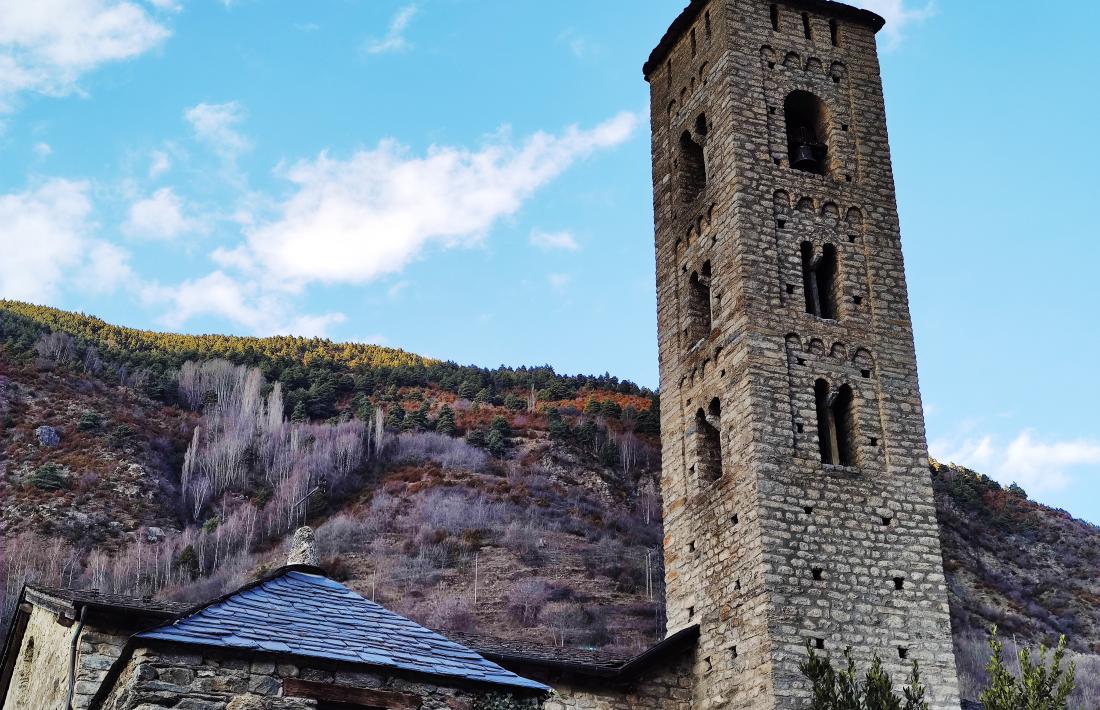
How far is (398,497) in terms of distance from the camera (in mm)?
56906

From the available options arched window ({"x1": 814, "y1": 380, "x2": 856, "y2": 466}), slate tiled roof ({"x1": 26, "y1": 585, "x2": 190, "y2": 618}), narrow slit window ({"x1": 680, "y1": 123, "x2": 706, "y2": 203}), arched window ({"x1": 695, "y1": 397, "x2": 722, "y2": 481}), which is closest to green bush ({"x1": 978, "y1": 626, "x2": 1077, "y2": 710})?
A: arched window ({"x1": 814, "y1": 380, "x2": 856, "y2": 466})

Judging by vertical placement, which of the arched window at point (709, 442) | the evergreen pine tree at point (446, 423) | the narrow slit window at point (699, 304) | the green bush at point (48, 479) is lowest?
the arched window at point (709, 442)

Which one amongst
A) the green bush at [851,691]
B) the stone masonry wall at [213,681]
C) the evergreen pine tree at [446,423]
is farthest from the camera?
the evergreen pine tree at [446,423]

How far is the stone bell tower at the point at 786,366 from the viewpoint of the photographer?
51.5 ft

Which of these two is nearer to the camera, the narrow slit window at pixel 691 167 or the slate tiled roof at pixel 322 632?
the slate tiled roof at pixel 322 632

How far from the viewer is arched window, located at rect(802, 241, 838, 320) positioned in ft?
60.7

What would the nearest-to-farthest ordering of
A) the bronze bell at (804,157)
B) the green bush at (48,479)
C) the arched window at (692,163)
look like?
the bronze bell at (804,157) < the arched window at (692,163) < the green bush at (48,479)

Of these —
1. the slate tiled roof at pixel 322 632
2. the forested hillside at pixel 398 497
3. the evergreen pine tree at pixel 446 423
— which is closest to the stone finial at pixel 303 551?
the slate tiled roof at pixel 322 632

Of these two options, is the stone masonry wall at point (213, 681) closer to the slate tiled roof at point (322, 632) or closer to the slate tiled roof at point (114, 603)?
the slate tiled roof at point (322, 632)

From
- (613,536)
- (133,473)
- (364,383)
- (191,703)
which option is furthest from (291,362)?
(191,703)

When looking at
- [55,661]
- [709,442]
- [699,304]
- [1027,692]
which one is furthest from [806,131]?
[55,661]

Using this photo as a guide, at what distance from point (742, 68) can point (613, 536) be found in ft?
116

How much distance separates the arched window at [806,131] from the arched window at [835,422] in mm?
4064

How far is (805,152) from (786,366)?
4253 mm
